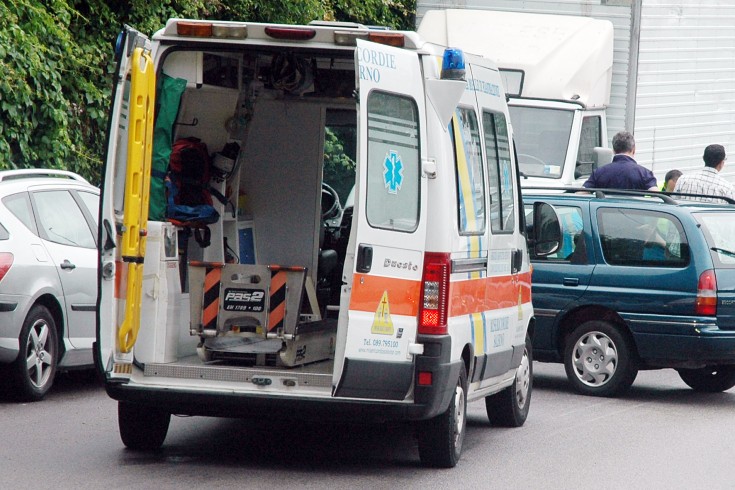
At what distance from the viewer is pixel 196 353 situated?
940cm

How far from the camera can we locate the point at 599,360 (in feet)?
42.0

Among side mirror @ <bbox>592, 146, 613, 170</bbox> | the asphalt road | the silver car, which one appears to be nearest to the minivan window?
the asphalt road

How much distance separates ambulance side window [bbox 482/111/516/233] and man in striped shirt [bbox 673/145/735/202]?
5526 millimetres

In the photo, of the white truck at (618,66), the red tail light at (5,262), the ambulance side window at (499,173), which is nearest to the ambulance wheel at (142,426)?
the red tail light at (5,262)

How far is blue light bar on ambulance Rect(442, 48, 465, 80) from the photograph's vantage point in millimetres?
8273

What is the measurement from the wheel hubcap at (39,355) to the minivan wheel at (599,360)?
471 cm

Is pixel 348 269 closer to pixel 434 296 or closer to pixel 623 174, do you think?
pixel 434 296

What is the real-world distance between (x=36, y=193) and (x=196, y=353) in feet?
9.18

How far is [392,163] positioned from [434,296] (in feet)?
2.67

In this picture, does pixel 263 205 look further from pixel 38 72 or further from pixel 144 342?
pixel 38 72

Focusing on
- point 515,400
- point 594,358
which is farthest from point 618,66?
point 515,400

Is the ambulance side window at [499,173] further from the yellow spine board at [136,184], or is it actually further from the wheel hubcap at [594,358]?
the wheel hubcap at [594,358]

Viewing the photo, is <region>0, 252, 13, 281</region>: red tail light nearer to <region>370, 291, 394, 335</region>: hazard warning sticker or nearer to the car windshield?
<region>370, 291, 394, 335</region>: hazard warning sticker

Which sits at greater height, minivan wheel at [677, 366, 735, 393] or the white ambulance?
the white ambulance
